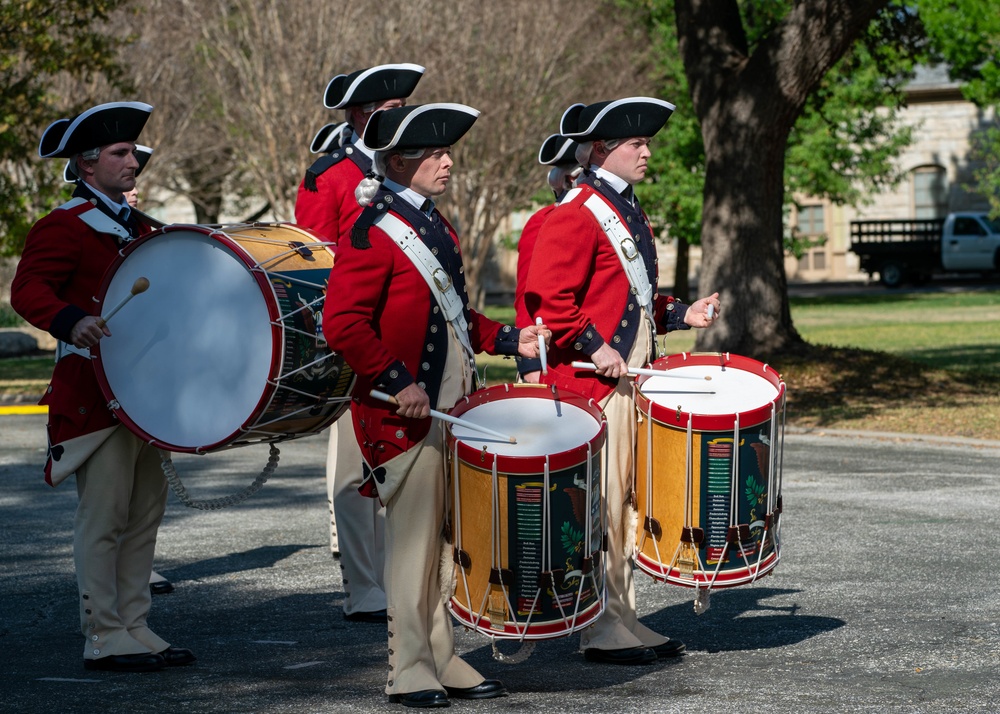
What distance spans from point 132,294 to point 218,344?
378 mm

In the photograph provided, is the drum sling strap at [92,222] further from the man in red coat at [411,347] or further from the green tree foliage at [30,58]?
the green tree foliage at [30,58]

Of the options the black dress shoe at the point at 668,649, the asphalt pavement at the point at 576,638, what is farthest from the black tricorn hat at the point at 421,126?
the black dress shoe at the point at 668,649

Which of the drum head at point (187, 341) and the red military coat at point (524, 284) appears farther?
the red military coat at point (524, 284)

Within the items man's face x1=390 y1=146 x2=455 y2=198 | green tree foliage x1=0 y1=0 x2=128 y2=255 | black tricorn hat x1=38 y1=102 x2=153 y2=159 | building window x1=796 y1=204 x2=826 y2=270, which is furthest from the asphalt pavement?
building window x1=796 y1=204 x2=826 y2=270

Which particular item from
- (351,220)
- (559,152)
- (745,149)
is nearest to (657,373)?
(351,220)

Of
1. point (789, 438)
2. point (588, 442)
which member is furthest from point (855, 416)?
point (588, 442)

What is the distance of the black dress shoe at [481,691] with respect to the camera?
17.4ft

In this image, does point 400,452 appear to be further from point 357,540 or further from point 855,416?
point 855,416

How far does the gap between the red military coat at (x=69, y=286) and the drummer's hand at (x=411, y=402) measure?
1394mm

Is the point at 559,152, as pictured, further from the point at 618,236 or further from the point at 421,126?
the point at 421,126

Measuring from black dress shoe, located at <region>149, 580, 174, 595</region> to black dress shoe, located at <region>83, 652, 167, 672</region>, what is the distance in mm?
1409

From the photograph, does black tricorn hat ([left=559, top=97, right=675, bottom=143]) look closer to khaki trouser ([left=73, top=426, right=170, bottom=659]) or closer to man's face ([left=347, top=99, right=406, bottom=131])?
man's face ([left=347, top=99, right=406, bottom=131])

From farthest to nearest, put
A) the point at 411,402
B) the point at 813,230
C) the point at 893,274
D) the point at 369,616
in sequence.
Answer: the point at 813,230
the point at 893,274
the point at 369,616
the point at 411,402

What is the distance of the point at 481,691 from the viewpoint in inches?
209
